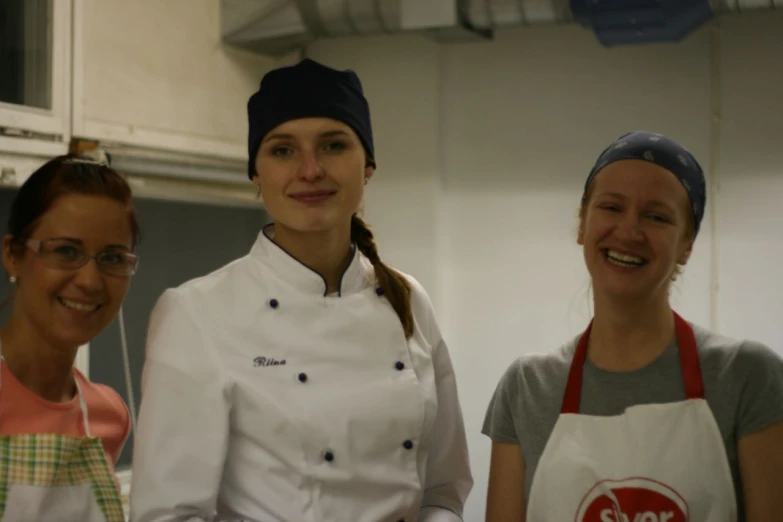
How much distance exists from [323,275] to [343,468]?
0.34m

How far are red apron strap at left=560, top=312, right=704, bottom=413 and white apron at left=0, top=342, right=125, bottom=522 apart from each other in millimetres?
821

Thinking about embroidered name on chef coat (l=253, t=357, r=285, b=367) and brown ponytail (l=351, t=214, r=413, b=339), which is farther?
brown ponytail (l=351, t=214, r=413, b=339)

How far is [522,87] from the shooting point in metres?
3.34

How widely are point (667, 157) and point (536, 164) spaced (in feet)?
5.72

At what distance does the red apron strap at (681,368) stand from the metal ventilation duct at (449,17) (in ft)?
4.36

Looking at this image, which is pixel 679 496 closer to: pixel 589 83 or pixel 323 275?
pixel 323 275

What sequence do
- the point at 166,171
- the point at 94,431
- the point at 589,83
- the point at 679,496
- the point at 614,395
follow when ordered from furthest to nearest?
1. the point at 589,83
2. the point at 166,171
3. the point at 94,431
4. the point at 614,395
5. the point at 679,496

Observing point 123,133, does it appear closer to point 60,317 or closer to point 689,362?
point 60,317

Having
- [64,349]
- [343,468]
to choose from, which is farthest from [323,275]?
[64,349]

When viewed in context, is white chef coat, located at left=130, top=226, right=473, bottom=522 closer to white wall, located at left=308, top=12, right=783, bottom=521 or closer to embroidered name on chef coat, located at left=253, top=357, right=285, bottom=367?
embroidered name on chef coat, located at left=253, top=357, right=285, bottom=367

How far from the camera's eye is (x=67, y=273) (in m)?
1.62

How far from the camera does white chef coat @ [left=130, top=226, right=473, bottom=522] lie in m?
1.48

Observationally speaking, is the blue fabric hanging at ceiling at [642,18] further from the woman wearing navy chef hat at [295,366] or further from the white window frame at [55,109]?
the white window frame at [55,109]

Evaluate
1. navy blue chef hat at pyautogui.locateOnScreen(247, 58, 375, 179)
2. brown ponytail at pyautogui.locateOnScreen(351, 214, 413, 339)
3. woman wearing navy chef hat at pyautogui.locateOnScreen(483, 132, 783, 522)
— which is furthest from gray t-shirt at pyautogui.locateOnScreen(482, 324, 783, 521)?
navy blue chef hat at pyautogui.locateOnScreen(247, 58, 375, 179)
